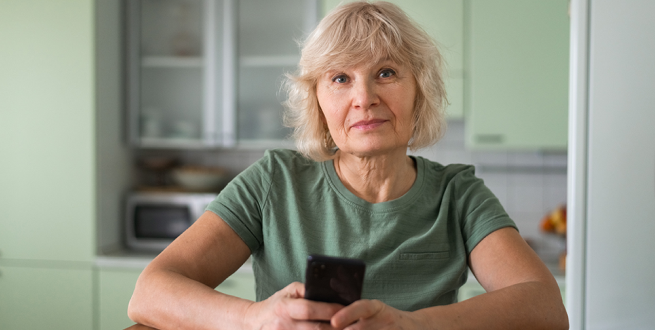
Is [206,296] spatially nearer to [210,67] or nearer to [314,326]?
[314,326]

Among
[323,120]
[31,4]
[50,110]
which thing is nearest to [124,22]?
[31,4]

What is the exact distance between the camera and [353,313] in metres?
0.64

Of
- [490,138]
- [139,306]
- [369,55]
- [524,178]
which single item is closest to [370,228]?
[369,55]

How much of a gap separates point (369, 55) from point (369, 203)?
299mm

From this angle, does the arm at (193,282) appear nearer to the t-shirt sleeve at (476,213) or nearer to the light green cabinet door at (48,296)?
the t-shirt sleeve at (476,213)

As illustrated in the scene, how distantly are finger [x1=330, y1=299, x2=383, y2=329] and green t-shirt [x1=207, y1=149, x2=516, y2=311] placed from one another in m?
0.32

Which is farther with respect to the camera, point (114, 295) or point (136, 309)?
point (114, 295)

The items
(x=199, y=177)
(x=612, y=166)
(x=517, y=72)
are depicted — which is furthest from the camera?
(x=199, y=177)

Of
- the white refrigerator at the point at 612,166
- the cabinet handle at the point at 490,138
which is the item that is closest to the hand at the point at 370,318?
the white refrigerator at the point at 612,166

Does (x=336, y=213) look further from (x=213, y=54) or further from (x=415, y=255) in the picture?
(x=213, y=54)

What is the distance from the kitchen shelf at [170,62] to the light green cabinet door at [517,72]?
1.30 m

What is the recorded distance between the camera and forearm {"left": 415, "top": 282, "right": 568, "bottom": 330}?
767 millimetres

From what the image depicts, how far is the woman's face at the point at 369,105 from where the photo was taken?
946mm

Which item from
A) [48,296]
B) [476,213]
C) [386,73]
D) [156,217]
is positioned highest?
[386,73]
